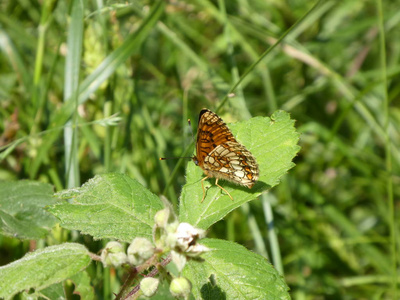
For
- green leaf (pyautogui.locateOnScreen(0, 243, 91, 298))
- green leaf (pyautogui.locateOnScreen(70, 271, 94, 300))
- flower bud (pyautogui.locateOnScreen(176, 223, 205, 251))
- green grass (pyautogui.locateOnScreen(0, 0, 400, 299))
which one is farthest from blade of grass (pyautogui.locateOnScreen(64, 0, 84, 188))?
flower bud (pyautogui.locateOnScreen(176, 223, 205, 251))

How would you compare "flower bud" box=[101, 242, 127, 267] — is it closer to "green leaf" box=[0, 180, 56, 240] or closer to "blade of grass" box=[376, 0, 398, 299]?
"green leaf" box=[0, 180, 56, 240]

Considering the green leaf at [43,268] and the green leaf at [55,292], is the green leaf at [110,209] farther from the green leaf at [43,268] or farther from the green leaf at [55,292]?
the green leaf at [55,292]

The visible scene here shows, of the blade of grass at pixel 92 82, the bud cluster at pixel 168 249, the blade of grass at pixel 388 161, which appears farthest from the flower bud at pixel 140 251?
the blade of grass at pixel 388 161

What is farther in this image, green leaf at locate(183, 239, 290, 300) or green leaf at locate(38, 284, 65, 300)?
green leaf at locate(38, 284, 65, 300)

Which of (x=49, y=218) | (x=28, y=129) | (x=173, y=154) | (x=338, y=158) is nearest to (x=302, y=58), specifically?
(x=338, y=158)

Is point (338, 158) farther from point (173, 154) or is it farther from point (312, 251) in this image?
point (173, 154)
